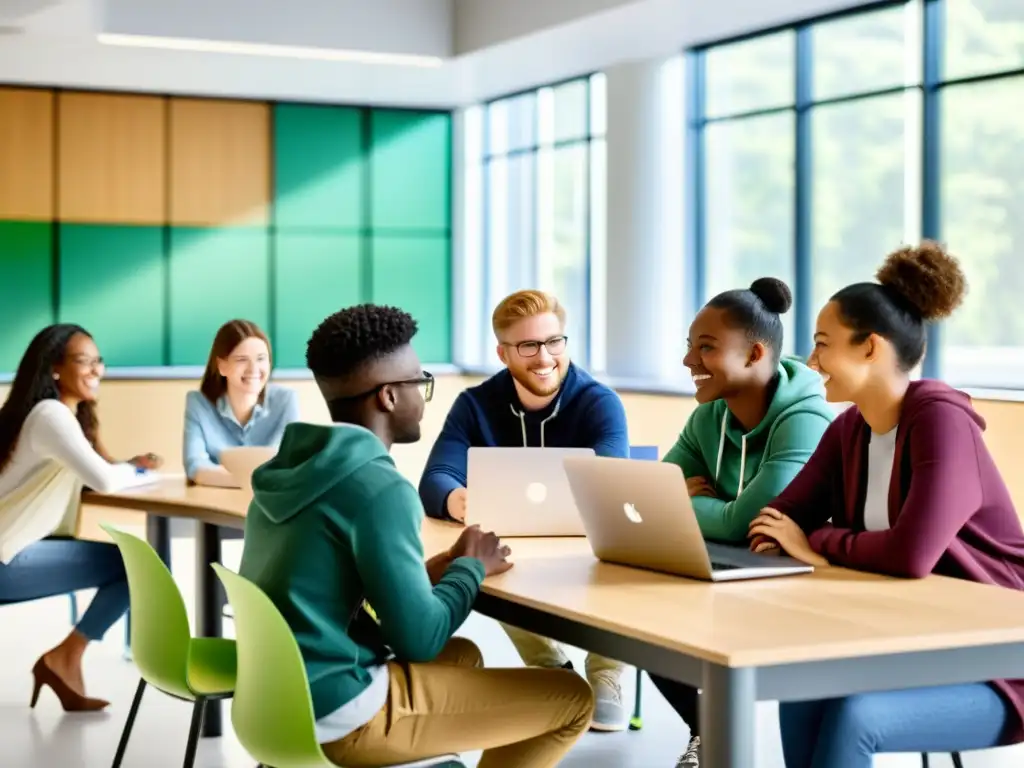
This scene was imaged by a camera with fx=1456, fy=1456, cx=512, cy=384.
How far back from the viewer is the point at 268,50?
980 cm

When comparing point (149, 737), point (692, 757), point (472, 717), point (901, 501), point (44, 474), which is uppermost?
point (901, 501)

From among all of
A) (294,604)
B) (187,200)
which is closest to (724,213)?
(187,200)

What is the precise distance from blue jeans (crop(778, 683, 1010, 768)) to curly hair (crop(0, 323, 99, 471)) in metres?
2.98

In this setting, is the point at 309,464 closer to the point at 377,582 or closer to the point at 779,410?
the point at 377,582

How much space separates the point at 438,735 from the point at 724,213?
7510 mm

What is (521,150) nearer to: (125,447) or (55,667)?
(125,447)

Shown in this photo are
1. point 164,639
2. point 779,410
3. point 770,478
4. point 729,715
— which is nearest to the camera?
point 729,715

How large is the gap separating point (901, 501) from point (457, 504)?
4.24 feet

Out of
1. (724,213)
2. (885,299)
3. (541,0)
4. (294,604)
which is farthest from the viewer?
(724,213)

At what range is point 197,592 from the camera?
468 cm

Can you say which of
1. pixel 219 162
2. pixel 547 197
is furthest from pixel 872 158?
pixel 219 162

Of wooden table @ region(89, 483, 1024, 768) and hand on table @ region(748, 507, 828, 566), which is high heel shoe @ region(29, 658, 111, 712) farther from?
hand on table @ region(748, 507, 828, 566)

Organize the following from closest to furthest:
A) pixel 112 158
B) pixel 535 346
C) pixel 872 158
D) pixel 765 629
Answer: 1. pixel 765 629
2. pixel 535 346
3. pixel 872 158
4. pixel 112 158

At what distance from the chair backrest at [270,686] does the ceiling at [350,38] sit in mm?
6350
